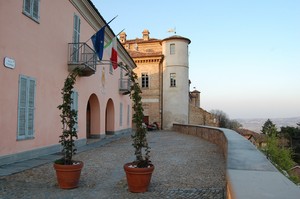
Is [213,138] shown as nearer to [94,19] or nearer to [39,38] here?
[94,19]

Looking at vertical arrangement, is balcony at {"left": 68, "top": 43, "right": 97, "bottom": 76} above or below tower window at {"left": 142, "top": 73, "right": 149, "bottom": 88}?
below

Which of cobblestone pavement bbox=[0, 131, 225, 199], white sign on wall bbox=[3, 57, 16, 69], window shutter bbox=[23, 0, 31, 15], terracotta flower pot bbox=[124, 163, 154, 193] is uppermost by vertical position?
window shutter bbox=[23, 0, 31, 15]

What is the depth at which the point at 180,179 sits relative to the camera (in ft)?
21.9

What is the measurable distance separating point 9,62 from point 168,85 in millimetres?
25425

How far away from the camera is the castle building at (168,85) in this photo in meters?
32.2

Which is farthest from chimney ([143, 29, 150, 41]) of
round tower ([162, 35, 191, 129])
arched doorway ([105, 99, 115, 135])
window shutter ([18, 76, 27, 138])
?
window shutter ([18, 76, 27, 138])

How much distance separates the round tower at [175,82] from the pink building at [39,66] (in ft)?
57.9

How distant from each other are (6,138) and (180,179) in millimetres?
4853

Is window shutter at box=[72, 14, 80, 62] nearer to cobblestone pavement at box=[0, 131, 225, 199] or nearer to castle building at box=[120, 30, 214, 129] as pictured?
cobblestone pavement at box=[0, 131, 225, 199]

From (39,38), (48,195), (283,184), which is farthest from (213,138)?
(283,184)

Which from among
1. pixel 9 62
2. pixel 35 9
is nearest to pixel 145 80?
pixel 35 9

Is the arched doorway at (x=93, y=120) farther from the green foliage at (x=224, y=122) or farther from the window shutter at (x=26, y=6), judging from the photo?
the green foliage at (x=224, y=122)

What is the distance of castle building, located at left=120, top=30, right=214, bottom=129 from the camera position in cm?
3225

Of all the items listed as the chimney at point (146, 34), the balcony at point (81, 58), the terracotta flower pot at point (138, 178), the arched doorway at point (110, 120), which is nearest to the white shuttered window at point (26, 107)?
the balcony at point (81, 58)
